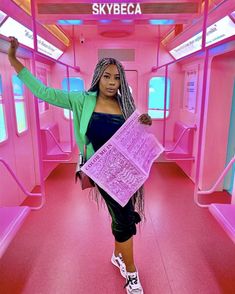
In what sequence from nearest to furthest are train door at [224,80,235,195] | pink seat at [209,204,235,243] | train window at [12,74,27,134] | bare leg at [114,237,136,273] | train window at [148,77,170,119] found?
1. pink seat at [209,204,235,243]
2. bare leg at [114,237,136,273]
3. train window at [12,74,27,134]
4. train door at [224,80,235,195]
5. train window at [148,77,170,119]

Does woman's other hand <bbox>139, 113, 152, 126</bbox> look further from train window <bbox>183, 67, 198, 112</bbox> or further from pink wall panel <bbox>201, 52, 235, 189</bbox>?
train window <bbox>183, 67, 198, 112</bbox>

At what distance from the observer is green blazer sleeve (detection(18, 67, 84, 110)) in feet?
4.74

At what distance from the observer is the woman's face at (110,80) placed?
1.49 meters

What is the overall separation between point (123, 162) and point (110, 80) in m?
0.50

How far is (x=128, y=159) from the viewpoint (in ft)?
5.04

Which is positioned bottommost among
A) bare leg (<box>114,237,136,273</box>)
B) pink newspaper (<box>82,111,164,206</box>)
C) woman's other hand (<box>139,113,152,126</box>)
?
bare leg (<box>114,237,136,273</box>)

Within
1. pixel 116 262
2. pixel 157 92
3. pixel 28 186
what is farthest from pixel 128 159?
pixel 157 92

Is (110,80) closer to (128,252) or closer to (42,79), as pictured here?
(128,252)

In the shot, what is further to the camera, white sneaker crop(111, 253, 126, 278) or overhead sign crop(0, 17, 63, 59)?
overhead sign crop(0, 17, 63, 59)

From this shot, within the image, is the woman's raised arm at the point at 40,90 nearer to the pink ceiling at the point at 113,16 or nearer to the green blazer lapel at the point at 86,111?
the green blazer lapel at the point at 86,111

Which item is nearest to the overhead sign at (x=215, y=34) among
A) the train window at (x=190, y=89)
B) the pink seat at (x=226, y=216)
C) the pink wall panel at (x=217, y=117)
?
the pink wall panel at (x=217, y=117)

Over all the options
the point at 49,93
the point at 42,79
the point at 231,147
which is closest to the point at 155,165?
the point at 231,147

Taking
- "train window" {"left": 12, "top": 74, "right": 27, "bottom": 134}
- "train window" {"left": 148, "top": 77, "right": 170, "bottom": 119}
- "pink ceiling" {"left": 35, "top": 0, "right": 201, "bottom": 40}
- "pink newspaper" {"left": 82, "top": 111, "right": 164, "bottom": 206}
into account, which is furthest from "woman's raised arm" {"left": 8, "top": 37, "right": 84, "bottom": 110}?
"train window" {"left": 148, "top": 77, "right": 170, "bottom": 119}

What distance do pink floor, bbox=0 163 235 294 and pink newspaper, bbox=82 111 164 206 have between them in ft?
2.72
